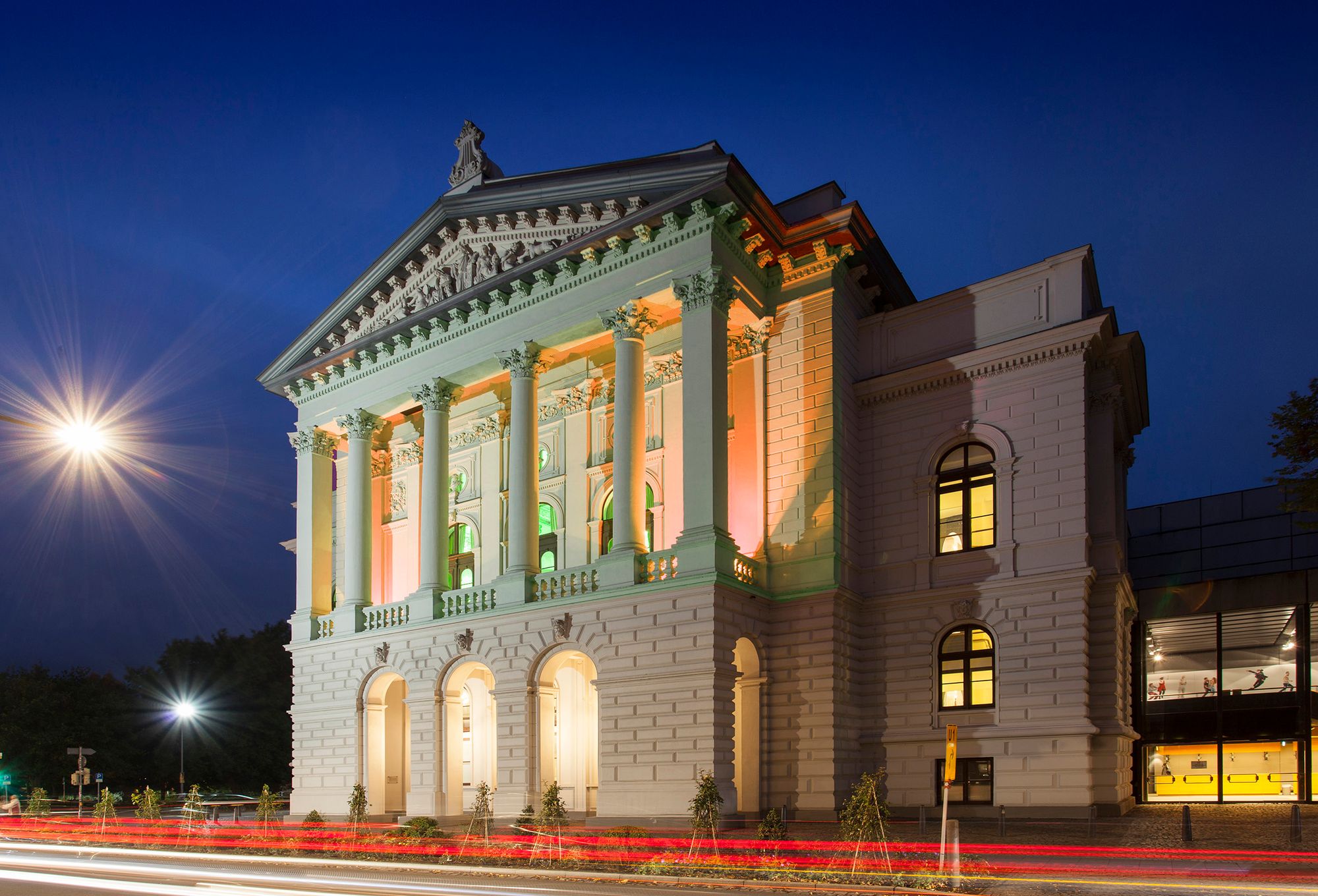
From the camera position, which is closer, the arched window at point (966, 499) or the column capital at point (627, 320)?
the arched window at point (966, 499)

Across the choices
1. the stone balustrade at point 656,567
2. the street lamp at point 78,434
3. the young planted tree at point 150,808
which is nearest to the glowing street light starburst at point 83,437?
the street lamp at point 78,434

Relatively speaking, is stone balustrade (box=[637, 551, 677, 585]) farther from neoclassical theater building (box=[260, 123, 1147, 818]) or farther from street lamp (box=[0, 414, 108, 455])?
street lamp (box=[0, 414, 108, 455])

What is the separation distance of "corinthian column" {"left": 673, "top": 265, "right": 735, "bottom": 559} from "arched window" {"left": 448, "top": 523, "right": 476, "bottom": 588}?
1318 centimetres

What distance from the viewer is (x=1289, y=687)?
38.8 meters

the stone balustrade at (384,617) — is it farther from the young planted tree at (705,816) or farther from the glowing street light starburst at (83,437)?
the glowing street light starburst at (83,437)

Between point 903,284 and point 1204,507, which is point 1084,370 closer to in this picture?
point 903,284

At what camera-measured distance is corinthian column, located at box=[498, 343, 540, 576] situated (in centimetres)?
3328

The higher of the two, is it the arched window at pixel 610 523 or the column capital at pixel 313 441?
the column capital at pixel 313 441

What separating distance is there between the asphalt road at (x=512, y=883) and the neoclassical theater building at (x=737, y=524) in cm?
1021

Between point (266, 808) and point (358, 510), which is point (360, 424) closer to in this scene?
point (358, 510)

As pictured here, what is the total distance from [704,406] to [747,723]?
29.3 feet

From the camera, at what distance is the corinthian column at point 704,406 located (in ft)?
96.1

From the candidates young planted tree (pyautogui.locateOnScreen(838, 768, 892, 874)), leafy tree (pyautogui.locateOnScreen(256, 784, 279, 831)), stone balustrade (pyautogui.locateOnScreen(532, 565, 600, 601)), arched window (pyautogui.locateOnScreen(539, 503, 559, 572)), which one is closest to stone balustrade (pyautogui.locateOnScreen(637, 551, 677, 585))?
stone balustrade (pyautogui.locateOnScreen(532, 565, 600, 601))

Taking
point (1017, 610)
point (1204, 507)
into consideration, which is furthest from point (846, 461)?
Result: point (1204, 507)
